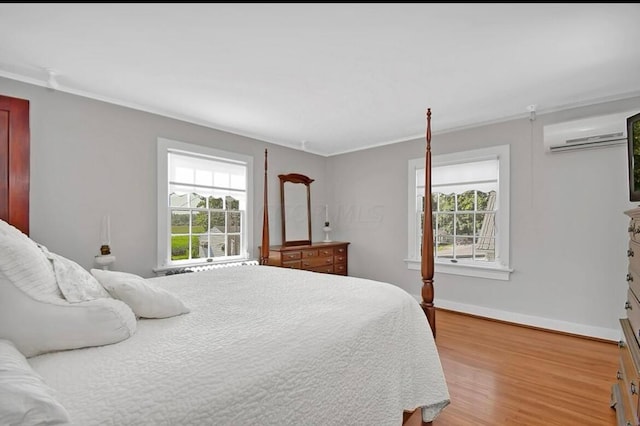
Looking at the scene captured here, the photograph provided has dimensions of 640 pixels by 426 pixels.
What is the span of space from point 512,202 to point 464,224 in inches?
24.9

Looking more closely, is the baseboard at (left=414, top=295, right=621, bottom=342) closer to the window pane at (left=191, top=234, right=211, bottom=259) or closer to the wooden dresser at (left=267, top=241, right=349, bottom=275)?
the wooden dresser at (left=267, top=241, right=349, bottom=275)

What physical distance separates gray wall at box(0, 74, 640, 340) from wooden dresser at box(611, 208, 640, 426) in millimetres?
1472

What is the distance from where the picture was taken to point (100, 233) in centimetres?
297

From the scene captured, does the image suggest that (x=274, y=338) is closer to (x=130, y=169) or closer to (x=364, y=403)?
(x=364, y=403)

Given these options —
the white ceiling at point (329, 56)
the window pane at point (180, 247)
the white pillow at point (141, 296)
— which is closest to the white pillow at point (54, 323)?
the white pillow at point (141, 296)

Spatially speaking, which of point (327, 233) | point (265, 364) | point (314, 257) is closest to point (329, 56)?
Result: point (265, 364)

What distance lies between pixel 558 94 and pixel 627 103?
0.69 metres

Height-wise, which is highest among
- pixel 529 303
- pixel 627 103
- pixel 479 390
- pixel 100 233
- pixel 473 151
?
pixel 627 103

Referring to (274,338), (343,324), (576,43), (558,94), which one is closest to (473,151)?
(558,94)

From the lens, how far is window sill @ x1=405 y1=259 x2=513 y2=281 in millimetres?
3656

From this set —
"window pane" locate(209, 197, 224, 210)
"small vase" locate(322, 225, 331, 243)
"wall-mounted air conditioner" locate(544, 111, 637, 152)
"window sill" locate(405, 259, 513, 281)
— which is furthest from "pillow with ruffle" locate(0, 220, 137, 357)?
"small vase" locate(322, 225, 331, 243)

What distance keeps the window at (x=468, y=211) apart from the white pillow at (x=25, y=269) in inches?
149

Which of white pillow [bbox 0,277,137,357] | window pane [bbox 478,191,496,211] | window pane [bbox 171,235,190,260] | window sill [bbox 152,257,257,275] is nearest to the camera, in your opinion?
white pillow [bbox 0,277,137,357]

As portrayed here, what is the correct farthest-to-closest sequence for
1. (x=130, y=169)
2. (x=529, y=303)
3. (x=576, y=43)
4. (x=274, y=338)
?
(x=529, y=303)
(x=130, y=169)
(x=576, y=43)
(x=274, y=338)
